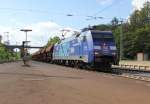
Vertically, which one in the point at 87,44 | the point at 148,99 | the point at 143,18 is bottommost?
the point at 148,99

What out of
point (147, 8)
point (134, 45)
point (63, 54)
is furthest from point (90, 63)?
point (147, 8)

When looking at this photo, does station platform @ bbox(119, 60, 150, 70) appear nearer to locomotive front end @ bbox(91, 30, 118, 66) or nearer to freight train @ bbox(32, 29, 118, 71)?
freight train @ bbox(32, 29, 118, 71)

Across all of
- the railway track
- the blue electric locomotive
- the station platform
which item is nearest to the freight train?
the blue electric locomotive

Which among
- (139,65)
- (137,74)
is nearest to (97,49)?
(137,74)

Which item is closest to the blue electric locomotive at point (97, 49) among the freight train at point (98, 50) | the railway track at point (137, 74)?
the freight train at point (98, 50)

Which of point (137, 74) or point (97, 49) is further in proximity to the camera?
point (97, 49)

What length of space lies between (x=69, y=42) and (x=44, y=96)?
39699 millimetres

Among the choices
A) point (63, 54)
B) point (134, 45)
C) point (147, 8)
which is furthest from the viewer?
point (147, 8)

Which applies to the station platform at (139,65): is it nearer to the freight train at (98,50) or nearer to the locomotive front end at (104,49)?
the freight train at (98,50)

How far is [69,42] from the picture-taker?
5497cm

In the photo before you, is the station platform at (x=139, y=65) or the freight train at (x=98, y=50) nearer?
the freight train at (x=98, y=50)

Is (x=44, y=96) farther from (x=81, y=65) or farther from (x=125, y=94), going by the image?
(x=81, y=65)

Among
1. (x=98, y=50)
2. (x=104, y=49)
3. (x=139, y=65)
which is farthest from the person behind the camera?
(x=139, y=65)

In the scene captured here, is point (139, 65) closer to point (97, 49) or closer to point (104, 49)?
point (104, 49)
